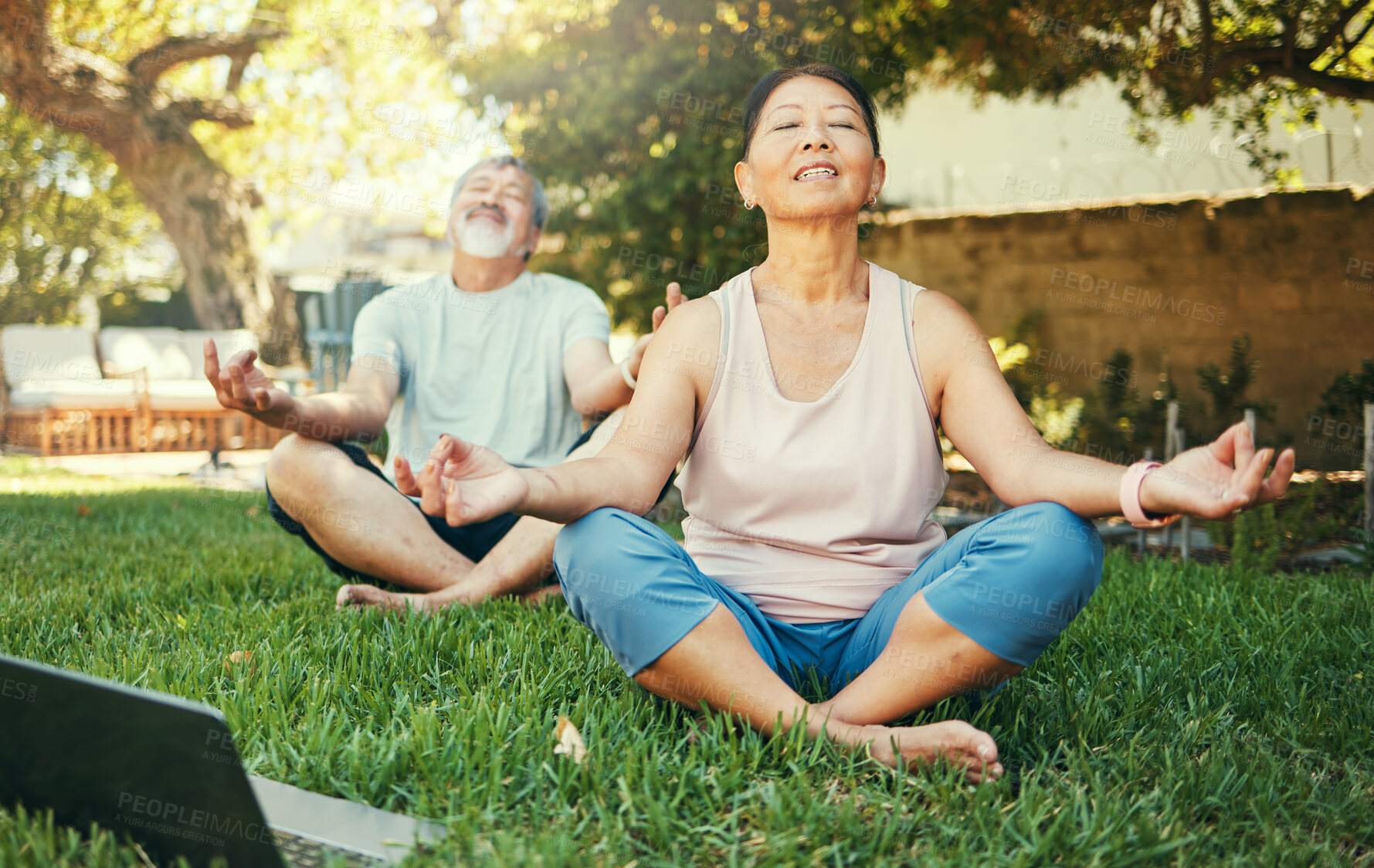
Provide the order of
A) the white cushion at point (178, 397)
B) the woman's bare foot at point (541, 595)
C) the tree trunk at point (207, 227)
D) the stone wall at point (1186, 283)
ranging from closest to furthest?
1. the woman's bare foot at point (541, 595)
2. the stone wall at point (1186, 283)
3. the white cushion at point (178, 397)
4. the tree trunk at point (207, 227)

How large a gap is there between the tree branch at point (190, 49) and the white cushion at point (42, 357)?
3147mm

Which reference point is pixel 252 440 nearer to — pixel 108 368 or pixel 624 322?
pixel 108 368

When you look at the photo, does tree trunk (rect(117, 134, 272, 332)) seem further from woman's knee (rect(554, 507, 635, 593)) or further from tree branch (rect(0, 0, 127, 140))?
woman's knee (rect(554, 507, 635, 593))

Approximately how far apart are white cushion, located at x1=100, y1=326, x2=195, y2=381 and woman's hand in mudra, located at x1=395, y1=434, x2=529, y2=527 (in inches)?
446

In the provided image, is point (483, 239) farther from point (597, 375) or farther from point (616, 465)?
point (616, 465)

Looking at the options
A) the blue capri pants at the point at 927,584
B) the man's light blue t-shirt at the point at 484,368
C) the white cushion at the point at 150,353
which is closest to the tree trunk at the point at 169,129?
the white cushion at the point at 150,353

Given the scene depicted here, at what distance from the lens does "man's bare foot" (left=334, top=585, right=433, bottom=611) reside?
9.78ft

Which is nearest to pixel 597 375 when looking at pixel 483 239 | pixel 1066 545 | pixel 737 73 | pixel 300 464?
pixel 483 239

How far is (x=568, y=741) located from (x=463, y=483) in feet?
1.80

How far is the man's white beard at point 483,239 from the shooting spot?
360 centimetres

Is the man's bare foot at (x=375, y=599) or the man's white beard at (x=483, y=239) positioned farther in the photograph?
the man's white beard at (x=483, y=239)

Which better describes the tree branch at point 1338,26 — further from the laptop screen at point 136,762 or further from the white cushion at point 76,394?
the white cushion at point 76,394

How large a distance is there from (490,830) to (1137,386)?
24.5 feet

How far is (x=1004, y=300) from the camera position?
882cm
